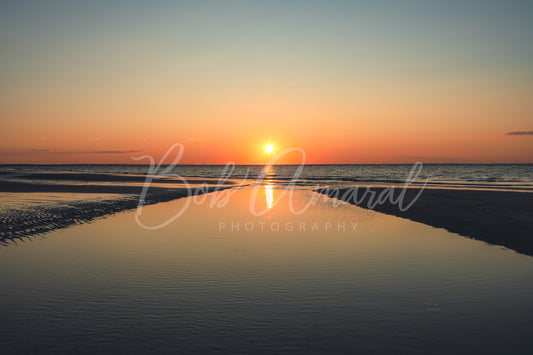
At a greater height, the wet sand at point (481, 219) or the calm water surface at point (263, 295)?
the wet sand at point (481, 219)

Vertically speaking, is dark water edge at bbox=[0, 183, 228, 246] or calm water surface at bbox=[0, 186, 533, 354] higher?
dark water edge at bbox=[0, 183, 228, 246]

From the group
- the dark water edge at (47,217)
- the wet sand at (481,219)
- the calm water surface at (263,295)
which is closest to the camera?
the calm water surface at (263,295)

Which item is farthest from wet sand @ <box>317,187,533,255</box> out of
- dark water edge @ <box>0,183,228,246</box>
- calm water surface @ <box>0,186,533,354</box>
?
dark water edge @ <box>0,183,228,246</box>

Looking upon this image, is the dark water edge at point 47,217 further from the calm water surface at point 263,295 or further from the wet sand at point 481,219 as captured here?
the wet sand at point 481,219

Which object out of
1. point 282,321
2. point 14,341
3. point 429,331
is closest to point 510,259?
point 429,331

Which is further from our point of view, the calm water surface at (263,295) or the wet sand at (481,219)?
the wet sand at (481,219)

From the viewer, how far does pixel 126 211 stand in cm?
2559

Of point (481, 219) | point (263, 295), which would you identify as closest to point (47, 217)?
point (263, 295)

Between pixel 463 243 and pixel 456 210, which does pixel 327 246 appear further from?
pixel 456 210

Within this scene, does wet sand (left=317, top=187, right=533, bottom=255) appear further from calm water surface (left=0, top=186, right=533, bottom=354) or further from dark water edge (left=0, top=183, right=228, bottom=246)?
dark water edge (left=0, top=183, right=228, bottom=246)

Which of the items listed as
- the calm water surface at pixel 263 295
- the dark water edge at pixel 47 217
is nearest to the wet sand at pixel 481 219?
the calm water surface at pixel 263 295

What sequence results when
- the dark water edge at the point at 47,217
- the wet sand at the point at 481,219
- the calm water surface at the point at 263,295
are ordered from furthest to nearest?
the dark water edge at the point at 47,217
the wet sand at the point at 481,219
the calm water surface at the point at 263,295

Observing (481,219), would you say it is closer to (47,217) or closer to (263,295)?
(263,295)

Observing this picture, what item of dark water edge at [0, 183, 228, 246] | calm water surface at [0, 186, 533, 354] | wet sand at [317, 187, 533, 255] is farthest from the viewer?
dark water edge at [0, 183, 228, 246]
